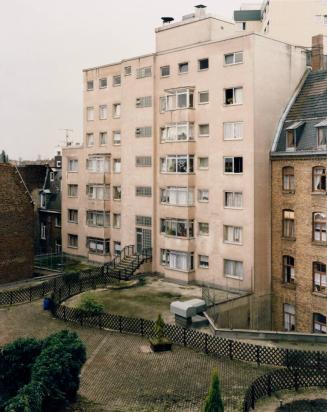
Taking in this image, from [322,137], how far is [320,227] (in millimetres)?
6784

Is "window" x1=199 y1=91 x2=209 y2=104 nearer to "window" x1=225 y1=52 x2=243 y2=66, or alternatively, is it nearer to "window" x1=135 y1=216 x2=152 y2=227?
"window" x1=225 y1=52 x2=243 y2=66

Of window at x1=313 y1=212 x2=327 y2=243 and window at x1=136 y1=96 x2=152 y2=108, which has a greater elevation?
window at x1=136 y1=96 x2=152 y2=108

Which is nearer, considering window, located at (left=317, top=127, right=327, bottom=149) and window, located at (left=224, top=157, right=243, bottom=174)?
window, located at (left=317, top=127, right=327, bottom=149)

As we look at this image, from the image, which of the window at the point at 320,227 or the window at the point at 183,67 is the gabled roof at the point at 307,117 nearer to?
the window at the point at 320,227

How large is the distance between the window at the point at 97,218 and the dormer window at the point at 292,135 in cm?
2139

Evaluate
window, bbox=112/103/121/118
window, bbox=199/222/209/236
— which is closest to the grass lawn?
window, bbox=199/222/209/236

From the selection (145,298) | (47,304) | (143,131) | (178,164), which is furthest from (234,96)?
(47,304)

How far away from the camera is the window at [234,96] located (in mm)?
41375

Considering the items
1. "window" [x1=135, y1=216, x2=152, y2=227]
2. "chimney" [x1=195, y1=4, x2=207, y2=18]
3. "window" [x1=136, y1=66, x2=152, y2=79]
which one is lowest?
"window" [x1=135, y1=216, x2=152, y2=227]

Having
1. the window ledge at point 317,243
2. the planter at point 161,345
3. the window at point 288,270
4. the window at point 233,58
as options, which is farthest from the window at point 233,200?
the planter at point 161,345

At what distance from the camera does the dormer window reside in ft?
133

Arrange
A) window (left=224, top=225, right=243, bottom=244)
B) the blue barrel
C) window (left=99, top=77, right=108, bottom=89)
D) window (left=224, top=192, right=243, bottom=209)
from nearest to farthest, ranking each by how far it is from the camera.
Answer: the blue barrel < window (left=224, top=192, right=243, bottom=209) < window (left=224, top=225, right=243, bottom=244) < window (left=99, top=77, right=108, bottom=89)

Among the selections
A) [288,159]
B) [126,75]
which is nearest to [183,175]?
[288,159]

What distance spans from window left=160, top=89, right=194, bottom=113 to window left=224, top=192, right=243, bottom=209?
8.49 m
